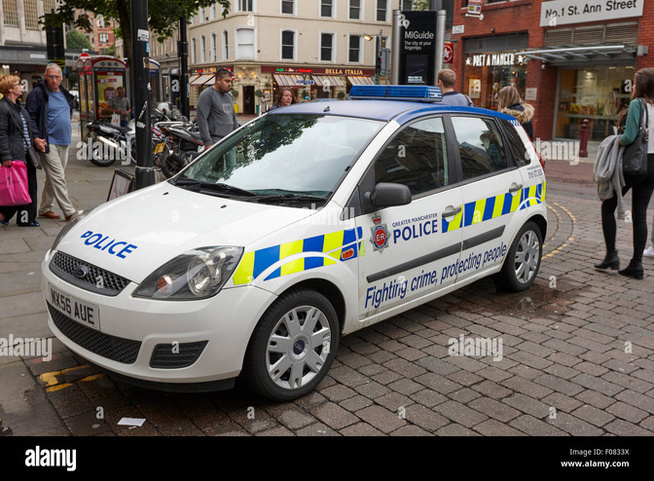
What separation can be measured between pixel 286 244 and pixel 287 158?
98cm

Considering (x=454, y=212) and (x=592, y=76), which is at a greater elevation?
(x=592, y=76)

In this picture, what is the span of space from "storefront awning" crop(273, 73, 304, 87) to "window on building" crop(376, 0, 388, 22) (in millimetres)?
8366

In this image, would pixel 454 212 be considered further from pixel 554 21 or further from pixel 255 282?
pixel 554 21

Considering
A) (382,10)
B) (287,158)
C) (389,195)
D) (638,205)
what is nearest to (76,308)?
(287,158)

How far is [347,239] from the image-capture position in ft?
12.5

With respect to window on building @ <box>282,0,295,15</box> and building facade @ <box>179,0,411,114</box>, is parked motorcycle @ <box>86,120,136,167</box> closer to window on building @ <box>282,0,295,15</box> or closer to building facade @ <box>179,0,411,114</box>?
building facade @ <box>179,0,411,114</box>

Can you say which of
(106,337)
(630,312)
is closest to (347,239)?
(106,337)

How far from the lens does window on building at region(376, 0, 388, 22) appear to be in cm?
5044

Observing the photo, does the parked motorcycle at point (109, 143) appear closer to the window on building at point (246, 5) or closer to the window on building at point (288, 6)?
the window on building at point (246, 5)

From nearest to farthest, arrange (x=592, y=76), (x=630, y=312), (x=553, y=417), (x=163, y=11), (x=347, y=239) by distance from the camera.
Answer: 1. (x=553, y=417)
2. (x=347, y=239)
3. (x=630, y=312)
4. (x=163, y=11)
5. (x=592, y=76)

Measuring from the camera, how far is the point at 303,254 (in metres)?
3.56

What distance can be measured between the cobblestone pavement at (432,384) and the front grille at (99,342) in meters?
0.37

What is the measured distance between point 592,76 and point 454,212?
19.1 m

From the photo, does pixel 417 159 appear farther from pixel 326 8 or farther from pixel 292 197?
pixel 326 8
